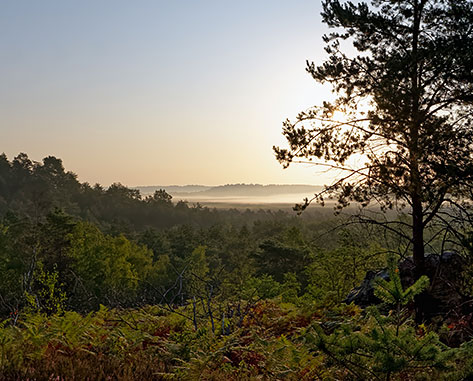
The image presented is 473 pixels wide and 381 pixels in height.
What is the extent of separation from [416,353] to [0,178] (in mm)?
136648

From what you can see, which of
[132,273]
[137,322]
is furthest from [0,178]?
[137,322]

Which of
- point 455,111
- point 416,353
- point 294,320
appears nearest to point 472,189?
point 455,111

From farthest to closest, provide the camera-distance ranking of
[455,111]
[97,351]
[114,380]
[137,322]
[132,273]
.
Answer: [132,273] < [455,111] < [137,322] < [97,351] < [114,380]

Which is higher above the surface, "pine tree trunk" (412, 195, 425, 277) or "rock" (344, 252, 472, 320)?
"pine tree trunk" (412, 195, 425, 277)

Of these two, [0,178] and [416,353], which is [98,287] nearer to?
[416,353]

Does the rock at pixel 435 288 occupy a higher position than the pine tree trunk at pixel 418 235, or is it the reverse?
the pine tree trunk at pixel 418 235

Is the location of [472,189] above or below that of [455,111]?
below

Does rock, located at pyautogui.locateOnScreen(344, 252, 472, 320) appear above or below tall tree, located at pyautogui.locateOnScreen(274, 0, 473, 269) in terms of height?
below

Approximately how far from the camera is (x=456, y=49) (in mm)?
8328

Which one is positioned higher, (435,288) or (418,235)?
(418,235)

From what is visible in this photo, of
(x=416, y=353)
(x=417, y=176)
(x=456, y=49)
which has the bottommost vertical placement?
(x=416, y=353)

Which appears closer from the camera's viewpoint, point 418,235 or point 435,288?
point 418,235

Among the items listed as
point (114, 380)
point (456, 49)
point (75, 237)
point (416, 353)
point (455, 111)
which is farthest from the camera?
point (75, 237)

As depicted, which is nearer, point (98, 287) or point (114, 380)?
point (114, 380)
